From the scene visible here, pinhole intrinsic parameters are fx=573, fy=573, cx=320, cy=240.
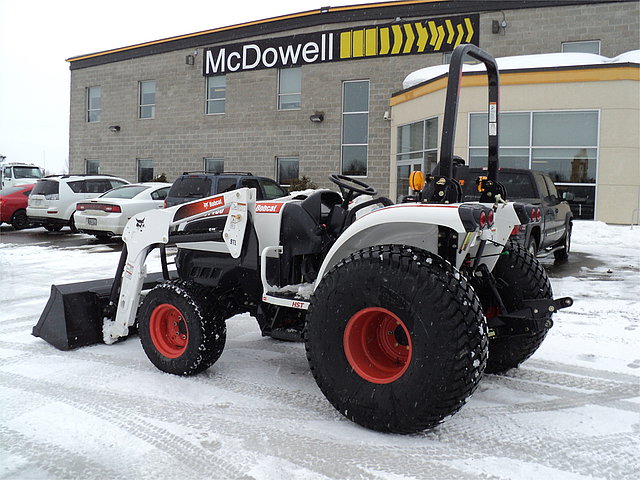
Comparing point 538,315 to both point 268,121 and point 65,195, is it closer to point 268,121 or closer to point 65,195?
point 65,195

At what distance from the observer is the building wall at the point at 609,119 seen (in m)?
14.6

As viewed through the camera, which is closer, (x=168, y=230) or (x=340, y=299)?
(x=340, y=299)

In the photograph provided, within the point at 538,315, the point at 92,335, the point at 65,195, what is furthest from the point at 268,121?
the point at 538,315

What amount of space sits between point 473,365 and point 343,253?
1.20m

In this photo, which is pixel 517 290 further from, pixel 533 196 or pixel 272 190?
pixel 272 190

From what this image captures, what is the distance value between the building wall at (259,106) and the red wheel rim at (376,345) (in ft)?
55.8

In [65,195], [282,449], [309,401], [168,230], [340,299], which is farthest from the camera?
[65,195]

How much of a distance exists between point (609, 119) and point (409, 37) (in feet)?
25.1

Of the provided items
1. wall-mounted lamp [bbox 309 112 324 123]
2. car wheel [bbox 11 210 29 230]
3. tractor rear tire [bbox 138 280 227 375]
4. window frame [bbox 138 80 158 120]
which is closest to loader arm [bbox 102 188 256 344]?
tractor rear tire [bbox 138 280 227 375]

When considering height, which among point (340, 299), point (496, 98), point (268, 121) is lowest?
point (340, 299)

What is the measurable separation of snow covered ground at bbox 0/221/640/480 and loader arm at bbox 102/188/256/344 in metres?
0.34

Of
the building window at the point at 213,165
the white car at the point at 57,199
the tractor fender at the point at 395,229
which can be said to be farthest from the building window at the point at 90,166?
the tractor fender at the point at 395,229

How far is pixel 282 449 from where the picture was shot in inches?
119

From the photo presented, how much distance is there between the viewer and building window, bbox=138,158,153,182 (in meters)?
25.7
